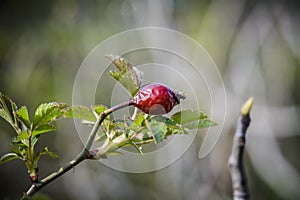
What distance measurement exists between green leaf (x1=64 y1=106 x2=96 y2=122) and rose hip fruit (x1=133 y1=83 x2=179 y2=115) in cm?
5

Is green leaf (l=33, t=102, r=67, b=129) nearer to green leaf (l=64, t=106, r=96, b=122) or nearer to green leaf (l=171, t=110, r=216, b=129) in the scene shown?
green leaf (l=64, t=106, r=96, b=122)

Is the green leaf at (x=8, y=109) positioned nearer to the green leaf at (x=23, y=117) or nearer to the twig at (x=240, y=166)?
the green leaf at (x=23, y=117)

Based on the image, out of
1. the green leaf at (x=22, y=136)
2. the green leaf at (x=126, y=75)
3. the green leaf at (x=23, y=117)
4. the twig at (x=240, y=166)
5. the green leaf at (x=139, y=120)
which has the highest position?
the green leaf at (x=126, y=75)

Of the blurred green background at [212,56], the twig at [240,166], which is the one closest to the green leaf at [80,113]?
the twig at [240,166]

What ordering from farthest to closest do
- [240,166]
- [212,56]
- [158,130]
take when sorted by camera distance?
1. [212,56]
2. [158,130]
3. [240,166]

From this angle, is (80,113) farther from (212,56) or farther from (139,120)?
(212,56)

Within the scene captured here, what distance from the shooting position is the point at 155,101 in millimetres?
442

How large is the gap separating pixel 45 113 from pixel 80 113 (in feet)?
0.11

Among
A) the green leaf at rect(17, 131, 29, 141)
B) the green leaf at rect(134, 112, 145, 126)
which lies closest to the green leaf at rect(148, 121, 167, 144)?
the green leaf at rect(134, 112, 145, 126)

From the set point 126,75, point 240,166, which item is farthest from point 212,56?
point 240,166

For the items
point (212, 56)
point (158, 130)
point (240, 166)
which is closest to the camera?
point (240, 166)

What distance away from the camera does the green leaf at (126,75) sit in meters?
0.48

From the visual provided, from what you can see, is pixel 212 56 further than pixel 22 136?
Yes

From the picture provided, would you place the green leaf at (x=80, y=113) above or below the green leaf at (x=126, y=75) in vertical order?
below
